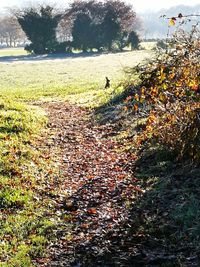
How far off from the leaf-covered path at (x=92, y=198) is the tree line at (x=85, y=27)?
5608 centimetres

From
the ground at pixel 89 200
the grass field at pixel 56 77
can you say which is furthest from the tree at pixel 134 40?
the ground at pixel 89 200

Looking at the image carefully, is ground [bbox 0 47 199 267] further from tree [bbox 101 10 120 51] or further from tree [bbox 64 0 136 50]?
tree [bbox 64 0 136 50]

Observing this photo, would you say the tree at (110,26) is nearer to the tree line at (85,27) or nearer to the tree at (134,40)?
the tree line at (85,27)

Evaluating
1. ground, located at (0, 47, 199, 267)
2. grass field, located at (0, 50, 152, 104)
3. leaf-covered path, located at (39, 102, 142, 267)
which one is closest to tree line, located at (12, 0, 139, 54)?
grass field, located at (0, 50, 152, 104)

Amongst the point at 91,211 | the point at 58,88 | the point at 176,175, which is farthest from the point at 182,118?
the point at 58,88

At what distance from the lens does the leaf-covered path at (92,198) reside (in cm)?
763

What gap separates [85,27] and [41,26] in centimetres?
829

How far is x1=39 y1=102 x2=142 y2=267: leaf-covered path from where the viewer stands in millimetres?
7629

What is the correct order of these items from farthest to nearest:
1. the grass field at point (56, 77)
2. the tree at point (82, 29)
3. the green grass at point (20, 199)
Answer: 1. the tree at point (82, 29)
2. the grass field at point (56, 77)
3. the green grass at point (20, 199)

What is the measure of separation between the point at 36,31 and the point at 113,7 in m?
14.5

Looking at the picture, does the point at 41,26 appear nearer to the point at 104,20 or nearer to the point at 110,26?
the point at 104,20

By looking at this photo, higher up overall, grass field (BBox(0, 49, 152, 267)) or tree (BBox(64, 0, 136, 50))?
tree (BBox(64, 0, 136, 50))

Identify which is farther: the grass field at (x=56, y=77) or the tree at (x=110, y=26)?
the tree at (x=110, y=26)

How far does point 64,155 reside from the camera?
13750mm
